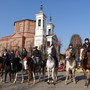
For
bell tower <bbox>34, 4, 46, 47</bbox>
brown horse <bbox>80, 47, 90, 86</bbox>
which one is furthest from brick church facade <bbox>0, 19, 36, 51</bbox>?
brown horse <bbox>80, 47, 90, 86</bbox>

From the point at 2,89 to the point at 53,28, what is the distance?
79607 mm

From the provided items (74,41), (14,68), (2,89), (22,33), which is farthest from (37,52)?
(22,33)

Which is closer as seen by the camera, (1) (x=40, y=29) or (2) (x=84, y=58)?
(2) (x=84, y=58)

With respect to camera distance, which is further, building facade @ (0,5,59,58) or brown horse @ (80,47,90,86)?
building facade @ (0,5,59,58)

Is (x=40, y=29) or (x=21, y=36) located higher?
(x=40, y=29)

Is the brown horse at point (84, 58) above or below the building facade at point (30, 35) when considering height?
below

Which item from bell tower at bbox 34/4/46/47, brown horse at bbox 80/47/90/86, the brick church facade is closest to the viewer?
brown horse at bbox 80/47/90/86

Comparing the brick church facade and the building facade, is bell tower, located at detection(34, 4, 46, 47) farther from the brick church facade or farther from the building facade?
the brick church facade

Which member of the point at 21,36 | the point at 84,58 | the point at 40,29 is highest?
the point at 40,29

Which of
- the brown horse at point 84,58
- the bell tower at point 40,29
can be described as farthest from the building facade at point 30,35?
the brown horse at point 84,58

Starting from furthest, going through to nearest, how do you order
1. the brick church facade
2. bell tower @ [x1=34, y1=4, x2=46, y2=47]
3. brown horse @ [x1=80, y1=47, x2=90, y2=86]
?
the brick church facade, bell tower @ [x1=34, y1=4, x2=46, y2=47], brown horse @ [x1=80, y1=47, x2=90, y2=86]

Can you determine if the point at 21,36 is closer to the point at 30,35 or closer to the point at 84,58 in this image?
the point at 30,35

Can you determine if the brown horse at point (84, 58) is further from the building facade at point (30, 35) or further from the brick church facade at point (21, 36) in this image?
the brick church facade at point (21, 36)

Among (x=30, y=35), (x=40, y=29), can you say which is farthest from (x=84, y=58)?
(x=30, y=35)
